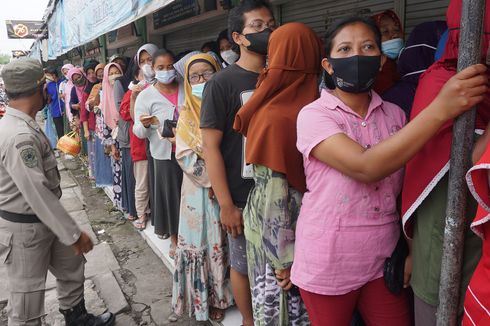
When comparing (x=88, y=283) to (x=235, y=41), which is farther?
(x=88, y=283)

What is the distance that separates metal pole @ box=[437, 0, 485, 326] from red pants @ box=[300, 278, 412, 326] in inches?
12.9

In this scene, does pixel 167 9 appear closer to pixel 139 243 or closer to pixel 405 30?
pixel 139 243

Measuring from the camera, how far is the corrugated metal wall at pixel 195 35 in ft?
14.9

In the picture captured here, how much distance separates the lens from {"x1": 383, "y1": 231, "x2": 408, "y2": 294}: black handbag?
1.38 meters

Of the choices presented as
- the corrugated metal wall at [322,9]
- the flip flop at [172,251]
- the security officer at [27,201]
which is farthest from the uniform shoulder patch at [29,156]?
the corrugated metal wall at [322,9]

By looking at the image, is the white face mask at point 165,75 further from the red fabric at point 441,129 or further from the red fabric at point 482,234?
the red fabric at point 482,234

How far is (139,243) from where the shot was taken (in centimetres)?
418

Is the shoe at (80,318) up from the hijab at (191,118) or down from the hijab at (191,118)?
down

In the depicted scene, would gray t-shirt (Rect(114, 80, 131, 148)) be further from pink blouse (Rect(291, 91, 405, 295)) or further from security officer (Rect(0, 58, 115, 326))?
pink blouse (Rect(291, 91, 405, 295))

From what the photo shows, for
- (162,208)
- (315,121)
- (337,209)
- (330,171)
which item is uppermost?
(315,121)

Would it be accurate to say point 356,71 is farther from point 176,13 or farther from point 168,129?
point 176,13

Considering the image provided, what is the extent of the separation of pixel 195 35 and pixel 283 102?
393cm

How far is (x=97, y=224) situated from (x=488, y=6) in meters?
4.72

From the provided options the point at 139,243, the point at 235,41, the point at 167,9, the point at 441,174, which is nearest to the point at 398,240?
the point at 441,174
